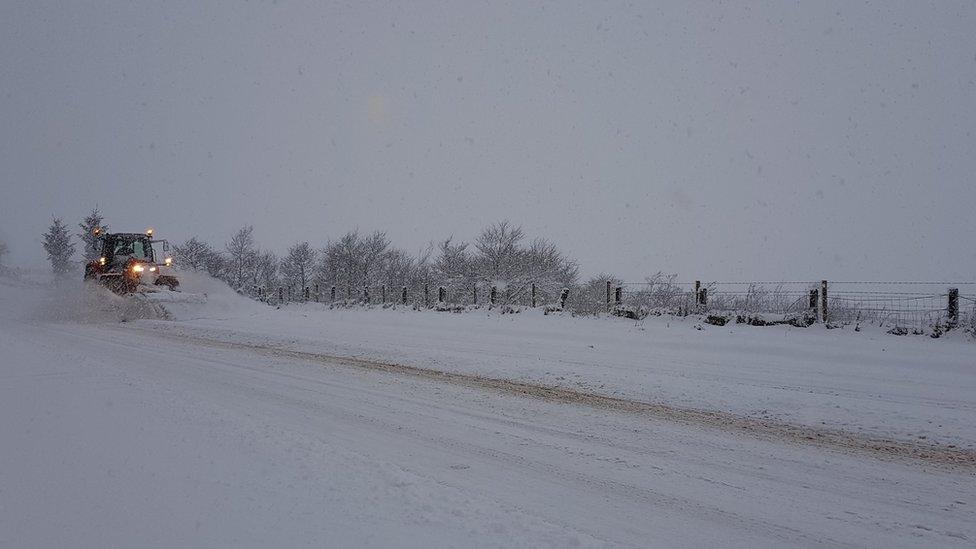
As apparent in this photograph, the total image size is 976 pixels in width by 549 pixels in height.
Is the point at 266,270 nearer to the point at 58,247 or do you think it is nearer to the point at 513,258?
the point at 58,247

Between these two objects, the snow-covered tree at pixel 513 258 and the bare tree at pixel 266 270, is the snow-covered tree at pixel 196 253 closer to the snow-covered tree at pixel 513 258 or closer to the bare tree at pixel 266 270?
the bare tree at pixel 266 270

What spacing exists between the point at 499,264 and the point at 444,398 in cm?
3249

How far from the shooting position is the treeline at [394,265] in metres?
36.6

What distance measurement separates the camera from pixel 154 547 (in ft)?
10.0

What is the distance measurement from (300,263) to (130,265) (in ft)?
134

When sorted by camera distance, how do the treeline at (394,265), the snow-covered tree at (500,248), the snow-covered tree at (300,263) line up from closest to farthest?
the treeline at (394,265) < the snow-covered tree at (500,248) < the snow-covered tree at (300,263)

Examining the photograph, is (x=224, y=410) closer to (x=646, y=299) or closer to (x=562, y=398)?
(x=562, y=398)

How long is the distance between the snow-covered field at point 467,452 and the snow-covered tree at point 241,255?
4509 cm

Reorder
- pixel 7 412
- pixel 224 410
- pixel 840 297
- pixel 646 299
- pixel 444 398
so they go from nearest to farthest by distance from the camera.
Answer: pixel 7 412 < pixel 224 410 < pixel 444 398 < pixel 840 297 < pixel 646 299

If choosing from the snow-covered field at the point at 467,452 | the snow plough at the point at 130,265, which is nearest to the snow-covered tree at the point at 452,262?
the snow plough at the point at 130,265

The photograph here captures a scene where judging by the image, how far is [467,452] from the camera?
216 inches

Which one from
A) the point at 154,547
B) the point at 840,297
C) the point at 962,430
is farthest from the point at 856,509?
the point at 840,297

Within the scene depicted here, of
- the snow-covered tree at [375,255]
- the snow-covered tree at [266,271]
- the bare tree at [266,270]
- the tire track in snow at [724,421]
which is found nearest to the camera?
the tire track in snow at [724,421]

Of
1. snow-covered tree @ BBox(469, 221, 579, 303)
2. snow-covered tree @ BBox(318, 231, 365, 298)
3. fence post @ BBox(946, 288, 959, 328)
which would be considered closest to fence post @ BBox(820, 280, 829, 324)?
fence post @ BBox(946, 288, 959, 328)
